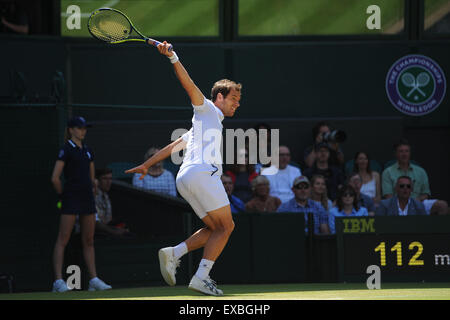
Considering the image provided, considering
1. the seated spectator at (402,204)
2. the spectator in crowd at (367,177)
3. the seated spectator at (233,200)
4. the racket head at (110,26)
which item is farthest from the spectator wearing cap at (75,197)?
the spectator in crowd at (367,177)

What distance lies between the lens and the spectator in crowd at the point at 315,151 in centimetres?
1220

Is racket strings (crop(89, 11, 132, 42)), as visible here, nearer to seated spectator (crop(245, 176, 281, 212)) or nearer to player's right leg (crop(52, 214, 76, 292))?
player's right leg (crop(52, 214, 76, 292))

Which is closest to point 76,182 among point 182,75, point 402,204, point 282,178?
point 282,178

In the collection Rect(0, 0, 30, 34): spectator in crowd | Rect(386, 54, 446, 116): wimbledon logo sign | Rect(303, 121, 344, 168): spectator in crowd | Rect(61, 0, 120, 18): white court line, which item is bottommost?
Rect(303, 121, 344, 168): spectator in crowd

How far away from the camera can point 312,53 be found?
14375mm

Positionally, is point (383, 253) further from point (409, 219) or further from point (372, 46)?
point (372, 46)

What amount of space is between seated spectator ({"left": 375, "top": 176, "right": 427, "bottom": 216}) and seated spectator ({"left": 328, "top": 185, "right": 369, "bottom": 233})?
0.27 metres

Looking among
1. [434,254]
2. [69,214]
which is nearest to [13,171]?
[69,214]

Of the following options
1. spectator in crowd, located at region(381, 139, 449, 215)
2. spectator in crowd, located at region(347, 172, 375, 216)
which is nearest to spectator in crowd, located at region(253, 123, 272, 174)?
spectator in crowd, located at region(347, 172, 375, 216)

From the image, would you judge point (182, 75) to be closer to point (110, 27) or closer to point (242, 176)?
point (110, 27)

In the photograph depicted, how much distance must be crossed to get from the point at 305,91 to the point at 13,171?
19.0 ft

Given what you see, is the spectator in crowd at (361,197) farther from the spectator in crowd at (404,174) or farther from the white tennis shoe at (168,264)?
the white tennis shoe at (168,264)

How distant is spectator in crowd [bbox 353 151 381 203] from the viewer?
11922mm

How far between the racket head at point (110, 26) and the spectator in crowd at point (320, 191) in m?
4.10
